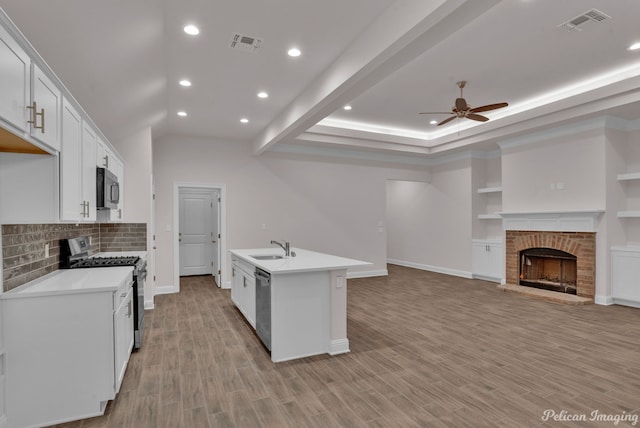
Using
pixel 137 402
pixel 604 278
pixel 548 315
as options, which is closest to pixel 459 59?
pixel 548 315

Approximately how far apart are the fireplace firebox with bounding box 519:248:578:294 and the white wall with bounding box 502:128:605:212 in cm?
82

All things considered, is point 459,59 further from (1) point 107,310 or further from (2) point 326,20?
(1) point 107,310

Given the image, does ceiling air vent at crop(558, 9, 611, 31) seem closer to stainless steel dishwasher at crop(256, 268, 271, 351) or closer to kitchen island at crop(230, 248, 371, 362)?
kitchen island at crop(230, 248, 371, 362)

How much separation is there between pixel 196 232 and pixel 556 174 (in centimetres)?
759

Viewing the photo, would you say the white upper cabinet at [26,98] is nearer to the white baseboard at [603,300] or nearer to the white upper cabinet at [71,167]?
the white upper cabinet at [71,167]

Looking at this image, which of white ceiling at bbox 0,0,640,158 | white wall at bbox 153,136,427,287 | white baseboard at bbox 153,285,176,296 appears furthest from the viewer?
white wall at bbox 153,136,427,287

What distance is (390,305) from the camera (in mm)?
5375

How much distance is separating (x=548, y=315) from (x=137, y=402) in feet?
16.5

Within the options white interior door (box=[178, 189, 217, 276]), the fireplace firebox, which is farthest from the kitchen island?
white interior door (box=[178, 189, 217, 276])

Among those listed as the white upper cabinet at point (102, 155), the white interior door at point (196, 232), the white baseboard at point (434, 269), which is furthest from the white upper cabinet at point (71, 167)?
the white baseboard at point (434, 269)

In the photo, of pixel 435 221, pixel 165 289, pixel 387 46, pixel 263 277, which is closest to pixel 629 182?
pixel 435 221

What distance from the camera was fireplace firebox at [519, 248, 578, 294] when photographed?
5.96 meters

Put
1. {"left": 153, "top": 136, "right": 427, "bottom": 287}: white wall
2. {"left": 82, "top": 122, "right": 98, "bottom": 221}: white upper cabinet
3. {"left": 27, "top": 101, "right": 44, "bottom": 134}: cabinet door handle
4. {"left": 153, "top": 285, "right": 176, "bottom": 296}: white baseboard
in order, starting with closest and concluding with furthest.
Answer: {"left": 27, "top": 101, "right": 44, "bottom": 134}: cabinet door handle, {"left": 82, "top": 122, "right": 98, "bottom": 221}: white upper cabinet, {"left": 153, "top": 285, "right": 176, "bottom": 296}: white baseboard, {"left": 153, "top": 136, "right": 427, "bottom": 287}: white wall

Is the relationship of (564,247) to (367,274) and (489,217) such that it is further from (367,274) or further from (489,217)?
(367,274)
